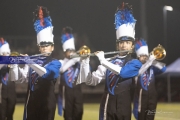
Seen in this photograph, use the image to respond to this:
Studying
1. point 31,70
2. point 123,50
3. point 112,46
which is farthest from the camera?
point 112,46

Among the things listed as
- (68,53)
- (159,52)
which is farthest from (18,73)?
(159,52)

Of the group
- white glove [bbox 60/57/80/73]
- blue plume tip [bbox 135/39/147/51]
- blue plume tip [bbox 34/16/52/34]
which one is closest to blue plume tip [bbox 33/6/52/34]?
blue plume tip [bbox 34/16/52/34]

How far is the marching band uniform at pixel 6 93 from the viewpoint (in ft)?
10.8

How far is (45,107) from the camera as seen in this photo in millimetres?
2807

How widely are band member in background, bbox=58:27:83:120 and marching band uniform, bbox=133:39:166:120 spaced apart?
0.49 meters

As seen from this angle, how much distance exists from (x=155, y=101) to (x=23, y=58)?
118 centimetres

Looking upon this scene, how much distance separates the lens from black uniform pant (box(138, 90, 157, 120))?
131 inches

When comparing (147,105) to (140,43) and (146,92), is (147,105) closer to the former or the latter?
(146,92)

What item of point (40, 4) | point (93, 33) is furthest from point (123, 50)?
point (40, 4)

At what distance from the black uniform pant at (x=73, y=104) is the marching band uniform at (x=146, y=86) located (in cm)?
48

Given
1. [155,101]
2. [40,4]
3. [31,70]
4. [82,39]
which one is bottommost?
[155,101]

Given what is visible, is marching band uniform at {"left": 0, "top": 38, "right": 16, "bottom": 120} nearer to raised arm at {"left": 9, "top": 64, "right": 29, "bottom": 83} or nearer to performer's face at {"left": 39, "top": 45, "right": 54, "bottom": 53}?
raised arm at {"left": 9, "top": 64, "right": 29, "bottom": 83}

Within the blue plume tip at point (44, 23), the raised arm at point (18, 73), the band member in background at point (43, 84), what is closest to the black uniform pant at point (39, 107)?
the band member in background at point (43, 84)

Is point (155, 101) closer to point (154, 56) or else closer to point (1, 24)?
point (154, 56)
